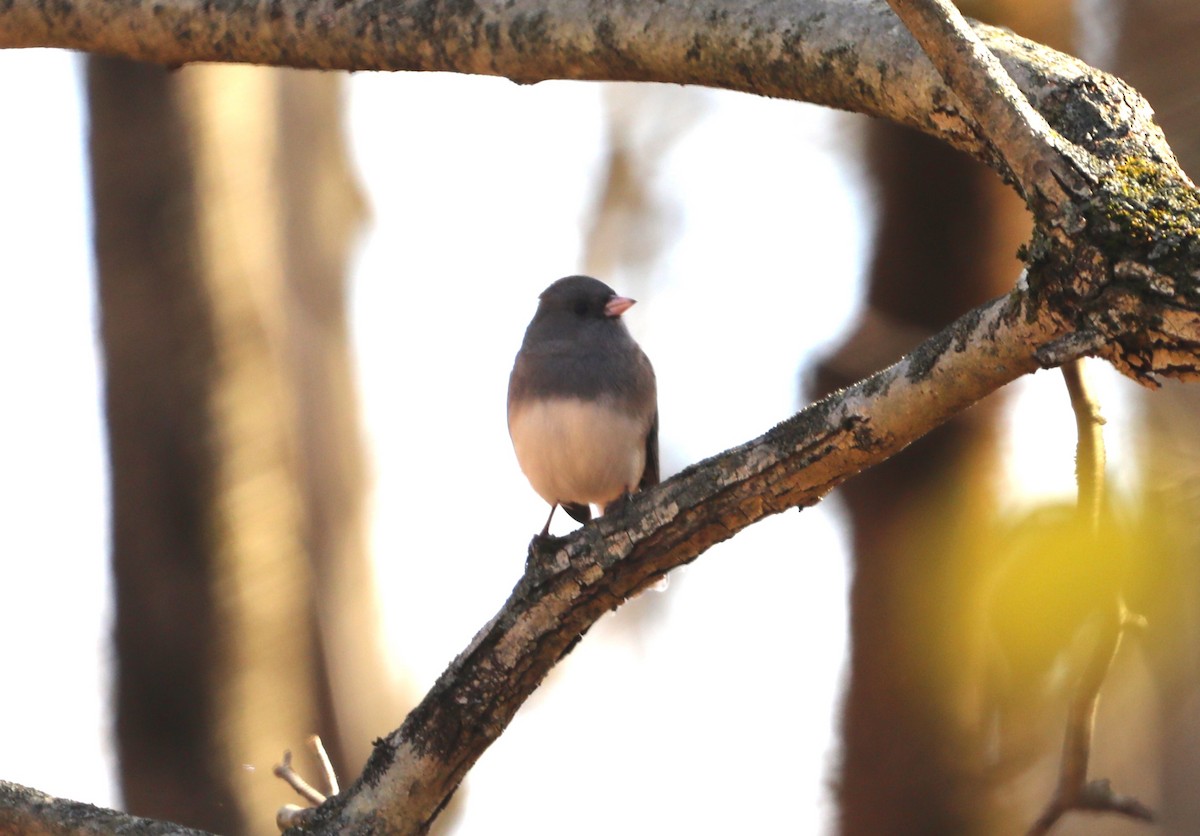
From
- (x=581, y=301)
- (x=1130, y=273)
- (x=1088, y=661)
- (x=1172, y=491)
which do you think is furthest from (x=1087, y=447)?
(x=581, y=301)

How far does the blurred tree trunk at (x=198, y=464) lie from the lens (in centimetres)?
400

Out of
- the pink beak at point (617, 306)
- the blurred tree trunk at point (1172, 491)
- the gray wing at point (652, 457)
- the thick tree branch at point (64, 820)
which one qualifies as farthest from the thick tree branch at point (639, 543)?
the pink beak at point (617, 306)

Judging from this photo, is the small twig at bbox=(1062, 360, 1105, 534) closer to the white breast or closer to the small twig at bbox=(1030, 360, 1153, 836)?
the small twig at bbox=(1030, 360, 1153, 836)

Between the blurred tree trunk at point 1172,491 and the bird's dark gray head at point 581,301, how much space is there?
4.36ft

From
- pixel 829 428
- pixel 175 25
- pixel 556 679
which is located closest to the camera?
pixel 829 428

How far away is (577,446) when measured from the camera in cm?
303

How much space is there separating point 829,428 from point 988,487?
4.28 ft

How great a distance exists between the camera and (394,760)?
2.02 metres

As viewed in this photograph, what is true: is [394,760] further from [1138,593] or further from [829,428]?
[1138,593]

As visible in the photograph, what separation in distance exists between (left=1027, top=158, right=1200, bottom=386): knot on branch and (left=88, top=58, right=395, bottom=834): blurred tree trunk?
3.20m

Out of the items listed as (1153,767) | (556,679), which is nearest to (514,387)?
(1153,767)

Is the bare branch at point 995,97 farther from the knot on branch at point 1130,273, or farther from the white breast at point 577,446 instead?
the white breast at point 577,446

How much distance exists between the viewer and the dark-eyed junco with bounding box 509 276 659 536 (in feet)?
9.97

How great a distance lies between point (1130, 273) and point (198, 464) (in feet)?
10.9
